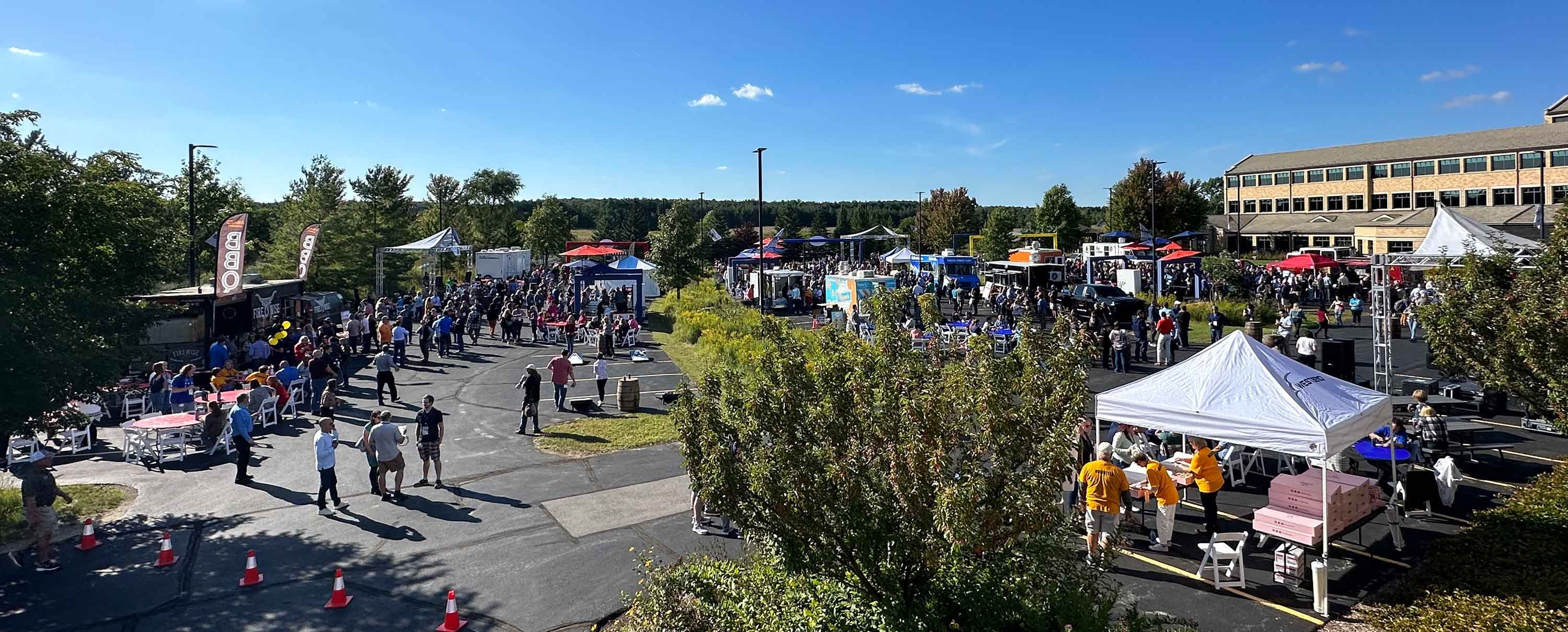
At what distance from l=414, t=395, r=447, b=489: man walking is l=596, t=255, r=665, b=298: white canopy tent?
17.8 metres

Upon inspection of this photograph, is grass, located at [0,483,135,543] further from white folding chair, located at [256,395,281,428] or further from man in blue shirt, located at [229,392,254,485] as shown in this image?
white folding chair, located at [256,395,281,428]

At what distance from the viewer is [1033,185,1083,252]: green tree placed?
227 ft

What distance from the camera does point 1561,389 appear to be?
30.0 ft

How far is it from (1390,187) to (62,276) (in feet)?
255

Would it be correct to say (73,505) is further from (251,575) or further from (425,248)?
(425,248)

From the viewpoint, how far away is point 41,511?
29.2 ft

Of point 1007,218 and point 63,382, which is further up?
point 1007,218

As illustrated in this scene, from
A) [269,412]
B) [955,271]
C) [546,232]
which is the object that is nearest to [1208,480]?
[269,412]

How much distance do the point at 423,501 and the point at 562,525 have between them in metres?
2.38

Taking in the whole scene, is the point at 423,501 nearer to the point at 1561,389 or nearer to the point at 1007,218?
the point at 1561,389

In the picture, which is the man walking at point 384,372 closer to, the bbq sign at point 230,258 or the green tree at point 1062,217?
the bbq sign at point 230,258

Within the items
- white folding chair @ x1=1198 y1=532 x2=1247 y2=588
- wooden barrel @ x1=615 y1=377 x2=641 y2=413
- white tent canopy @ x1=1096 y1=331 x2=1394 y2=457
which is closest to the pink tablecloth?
wooden barrel @ x1=615 y1=377 x2=641 y2=413

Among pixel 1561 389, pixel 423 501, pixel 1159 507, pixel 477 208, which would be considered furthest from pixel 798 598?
pixel 477 208

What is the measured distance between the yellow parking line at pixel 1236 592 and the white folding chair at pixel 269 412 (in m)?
14.8
